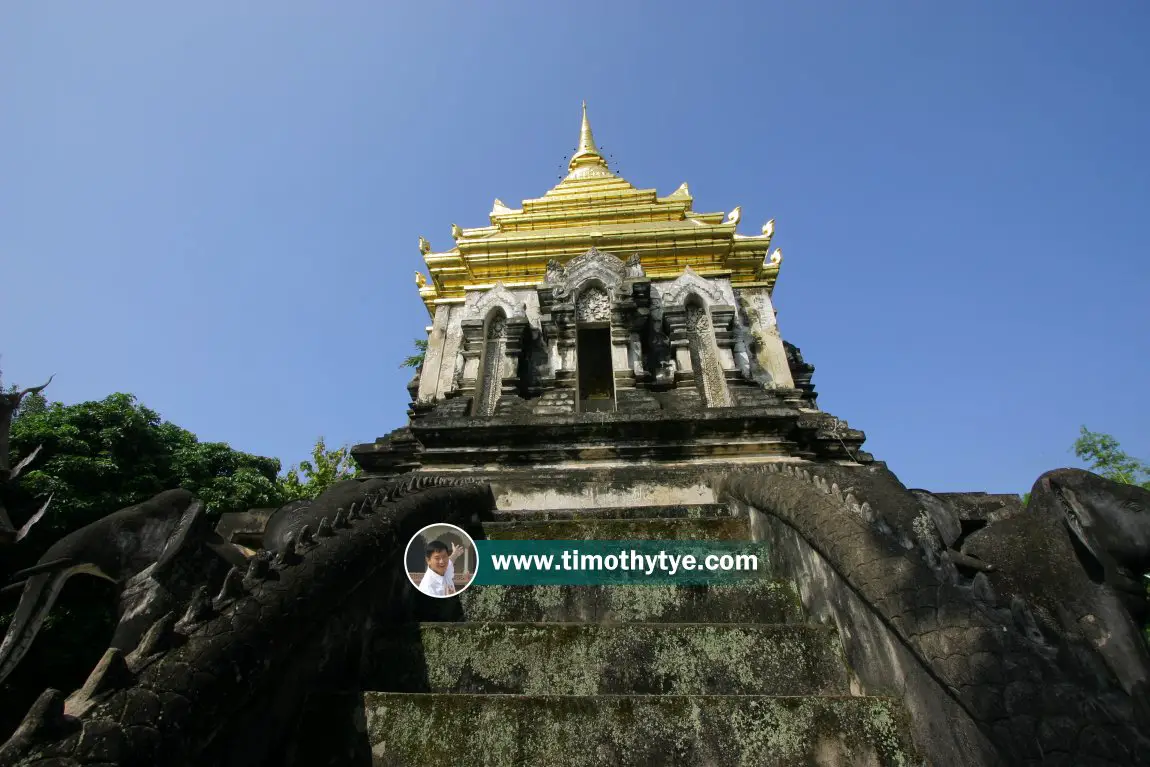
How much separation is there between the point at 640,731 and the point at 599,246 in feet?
33.2

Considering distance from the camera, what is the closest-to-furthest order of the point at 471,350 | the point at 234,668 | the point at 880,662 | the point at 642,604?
the point at 234,668, the point at 880,662, the point at 642,604, the point at 471,350

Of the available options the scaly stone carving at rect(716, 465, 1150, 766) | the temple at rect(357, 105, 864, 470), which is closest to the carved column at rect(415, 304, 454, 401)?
the temple at rect(357, 105, 864, 470)

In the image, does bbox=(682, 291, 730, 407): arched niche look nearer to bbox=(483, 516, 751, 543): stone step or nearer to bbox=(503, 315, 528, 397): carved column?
bbox=(503, 315, 528, 397): carved column

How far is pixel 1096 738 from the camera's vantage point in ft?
6.47

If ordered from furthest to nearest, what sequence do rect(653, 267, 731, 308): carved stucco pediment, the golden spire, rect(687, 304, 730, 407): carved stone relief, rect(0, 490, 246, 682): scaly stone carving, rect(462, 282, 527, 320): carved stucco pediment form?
1. the golden spire
2. rect(462, 282, 527, 320): carved stucco pediment
3. rect(653, 267, 731, 308): carved stucco pediment
4. rect(687, 304, 730, 407): carved stone relief
5. rect(0, 490, 246, 682): scaly stone carving

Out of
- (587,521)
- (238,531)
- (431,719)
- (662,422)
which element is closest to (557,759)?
(431,719)

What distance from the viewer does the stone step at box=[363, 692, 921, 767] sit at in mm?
2586

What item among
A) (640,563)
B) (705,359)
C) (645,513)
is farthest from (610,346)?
(640,563)

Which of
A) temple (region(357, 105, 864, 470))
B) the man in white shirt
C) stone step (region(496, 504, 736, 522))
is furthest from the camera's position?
temple (region(357, 105, 864, 470))

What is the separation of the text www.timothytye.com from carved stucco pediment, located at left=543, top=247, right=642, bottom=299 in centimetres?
646

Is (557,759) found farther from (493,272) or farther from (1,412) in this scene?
(493,272)

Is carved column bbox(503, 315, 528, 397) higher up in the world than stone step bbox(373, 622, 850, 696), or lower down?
higher up

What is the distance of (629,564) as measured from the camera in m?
4.20

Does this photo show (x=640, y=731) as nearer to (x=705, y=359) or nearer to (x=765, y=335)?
(x=705, y=359)
